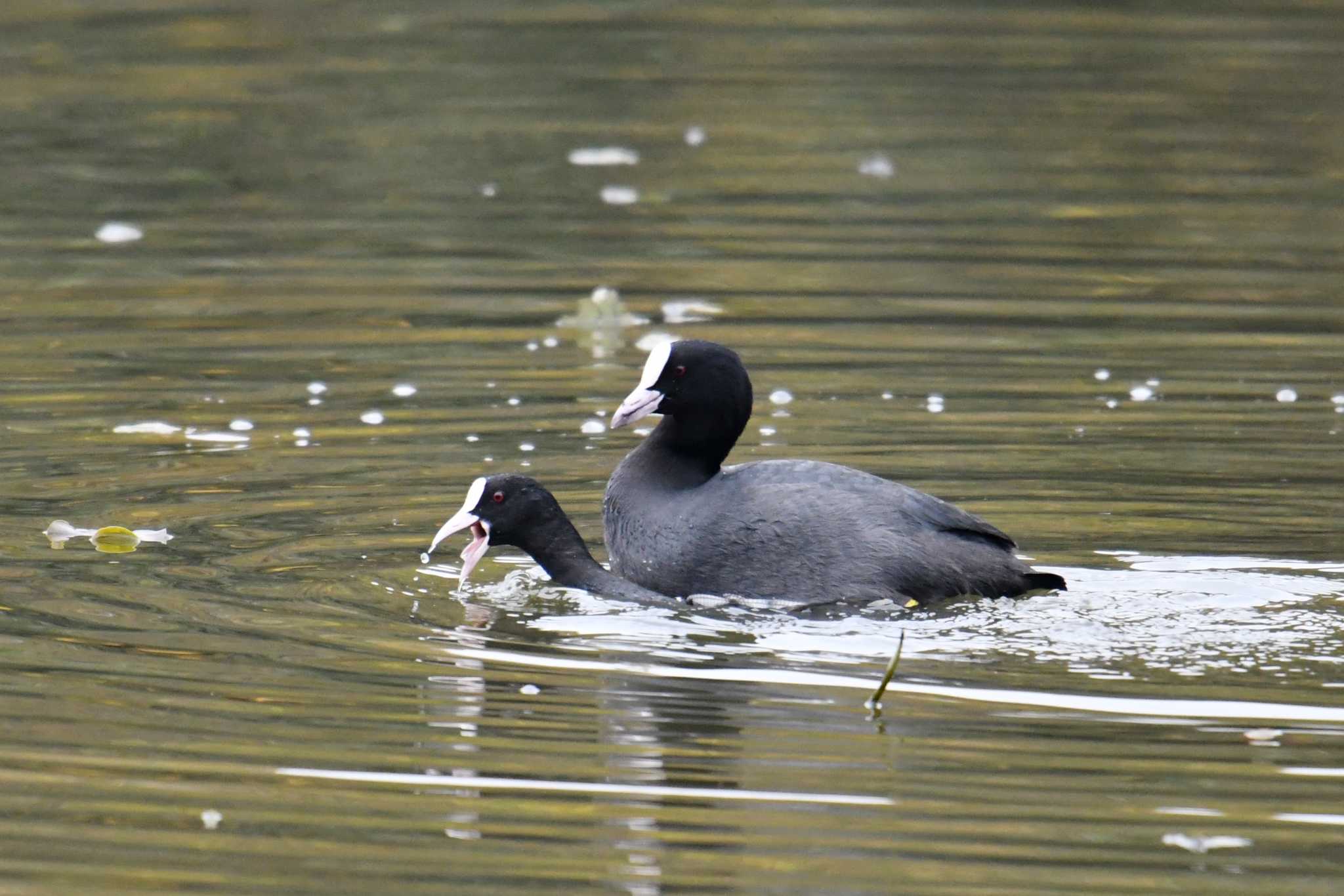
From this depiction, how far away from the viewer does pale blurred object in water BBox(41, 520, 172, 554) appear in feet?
28.1

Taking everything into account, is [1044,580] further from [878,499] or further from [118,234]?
[118,234]

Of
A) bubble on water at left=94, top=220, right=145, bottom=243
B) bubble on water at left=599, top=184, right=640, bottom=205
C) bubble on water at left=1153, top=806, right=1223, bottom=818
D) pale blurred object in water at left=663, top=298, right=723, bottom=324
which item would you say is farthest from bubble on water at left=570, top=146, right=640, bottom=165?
bubble on water at left=1153, top=806, right=1223, bottom=818

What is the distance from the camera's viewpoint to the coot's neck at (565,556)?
325 inches

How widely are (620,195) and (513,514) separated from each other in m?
7.77

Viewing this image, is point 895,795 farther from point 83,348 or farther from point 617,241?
point 617,241

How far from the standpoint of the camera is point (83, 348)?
474 inches

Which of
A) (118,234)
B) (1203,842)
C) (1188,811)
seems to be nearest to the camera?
(1203,842)

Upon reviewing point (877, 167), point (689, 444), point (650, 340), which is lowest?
point (689, 444)

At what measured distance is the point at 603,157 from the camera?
16922 mm

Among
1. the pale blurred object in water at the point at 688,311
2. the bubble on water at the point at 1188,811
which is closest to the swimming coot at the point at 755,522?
the bubble on water at the point at 1188,811

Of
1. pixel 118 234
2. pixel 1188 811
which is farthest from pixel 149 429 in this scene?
pixel 1188 811

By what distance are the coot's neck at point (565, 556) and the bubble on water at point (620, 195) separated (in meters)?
7.59

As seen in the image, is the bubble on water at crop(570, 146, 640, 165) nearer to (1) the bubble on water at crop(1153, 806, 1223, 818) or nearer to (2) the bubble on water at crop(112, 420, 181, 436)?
(2) the bubble on water at crop(112, 420, 181, 436)

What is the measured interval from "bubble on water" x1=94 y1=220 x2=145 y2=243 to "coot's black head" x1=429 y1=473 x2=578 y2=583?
6978 mm
